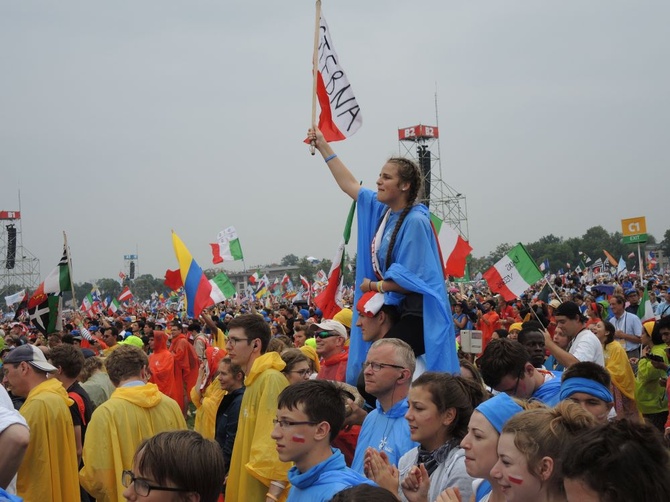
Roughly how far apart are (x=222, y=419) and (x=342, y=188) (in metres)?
2.14

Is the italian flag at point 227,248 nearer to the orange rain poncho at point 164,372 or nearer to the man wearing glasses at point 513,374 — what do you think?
the orange rain poncho at point 164,372

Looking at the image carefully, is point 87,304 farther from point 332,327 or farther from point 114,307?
point 332,327

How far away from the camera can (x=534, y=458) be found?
9.66 ft

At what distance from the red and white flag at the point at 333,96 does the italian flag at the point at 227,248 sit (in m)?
15.4

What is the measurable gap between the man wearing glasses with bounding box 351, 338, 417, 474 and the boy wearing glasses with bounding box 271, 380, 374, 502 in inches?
16.9

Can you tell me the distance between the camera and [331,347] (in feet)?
22.3

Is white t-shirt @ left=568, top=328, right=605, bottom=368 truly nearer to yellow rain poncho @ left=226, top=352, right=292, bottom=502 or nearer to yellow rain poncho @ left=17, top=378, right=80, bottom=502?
yellow rain poncho @ left=226, top=352, right=292, bottom=502

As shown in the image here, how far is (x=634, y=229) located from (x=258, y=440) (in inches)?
1099

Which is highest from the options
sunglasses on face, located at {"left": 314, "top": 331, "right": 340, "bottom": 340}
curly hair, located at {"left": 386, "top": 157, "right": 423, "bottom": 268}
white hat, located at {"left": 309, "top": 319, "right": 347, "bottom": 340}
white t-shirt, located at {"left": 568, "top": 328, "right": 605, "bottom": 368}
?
curly hair, located at {"left": 386, "top": 157, "right": 423, "bottom": 268}

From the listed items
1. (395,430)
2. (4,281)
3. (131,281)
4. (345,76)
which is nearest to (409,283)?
(395,430)

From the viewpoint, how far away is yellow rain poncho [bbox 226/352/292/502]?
4.92 meters

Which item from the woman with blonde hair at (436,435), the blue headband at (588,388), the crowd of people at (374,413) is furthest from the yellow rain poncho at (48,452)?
the blue headband at (588,388)

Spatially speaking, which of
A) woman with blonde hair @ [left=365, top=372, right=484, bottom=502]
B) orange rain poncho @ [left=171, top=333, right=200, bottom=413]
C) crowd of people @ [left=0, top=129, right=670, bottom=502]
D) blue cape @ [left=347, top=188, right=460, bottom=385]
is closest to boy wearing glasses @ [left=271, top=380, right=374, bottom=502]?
crowd of people @ [left=0, top=129, right=670, bottom=502]

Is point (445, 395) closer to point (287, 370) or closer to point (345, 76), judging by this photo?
point (287, 370)
